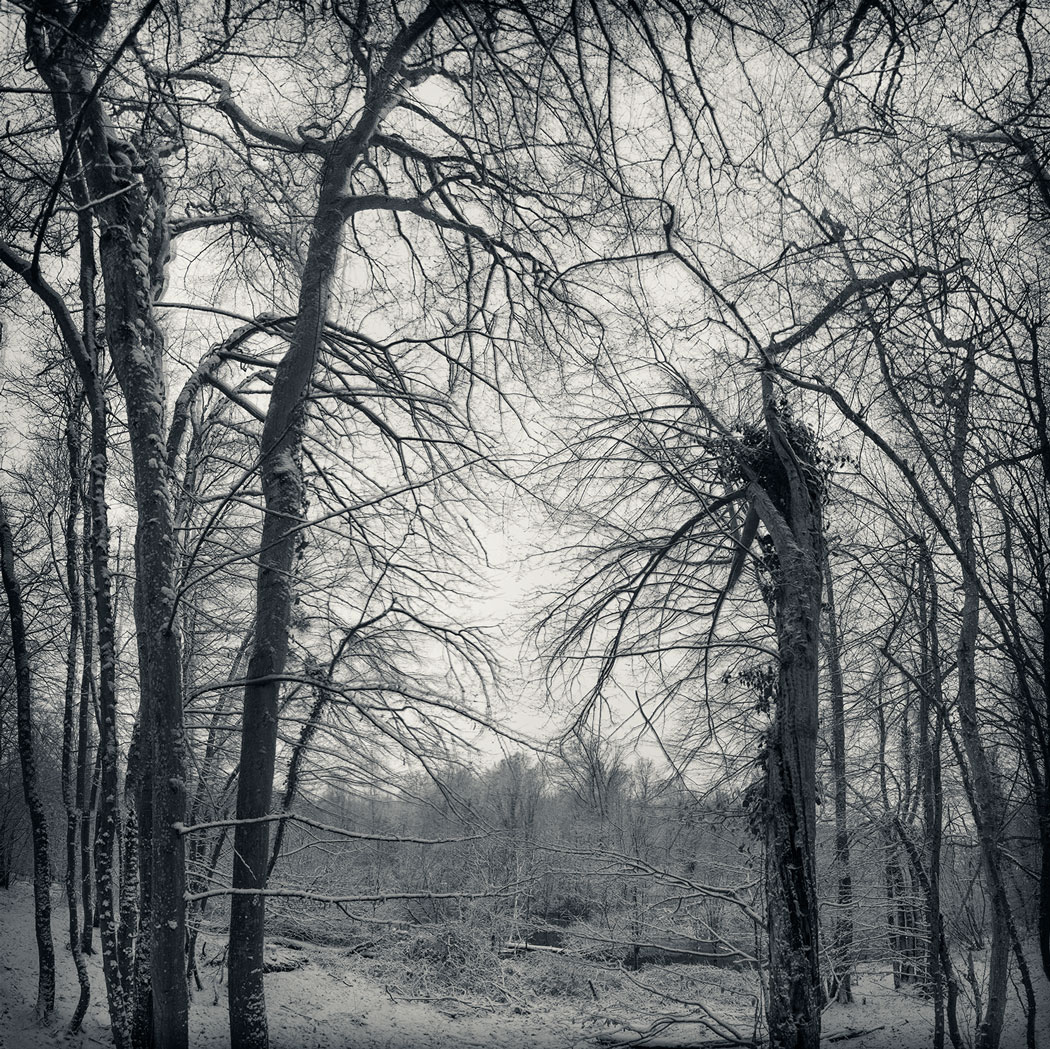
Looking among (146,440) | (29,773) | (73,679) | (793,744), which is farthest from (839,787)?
(73,679)

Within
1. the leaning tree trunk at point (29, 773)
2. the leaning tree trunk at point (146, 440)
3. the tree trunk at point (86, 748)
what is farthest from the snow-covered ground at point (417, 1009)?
the leaning tree trunk at point (146, 440)

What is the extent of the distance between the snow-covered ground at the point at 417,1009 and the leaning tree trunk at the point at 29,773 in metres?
0.42

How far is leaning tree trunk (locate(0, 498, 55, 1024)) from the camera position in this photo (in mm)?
8680

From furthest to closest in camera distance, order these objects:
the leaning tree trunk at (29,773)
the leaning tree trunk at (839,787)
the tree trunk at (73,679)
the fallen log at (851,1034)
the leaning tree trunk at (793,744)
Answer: the fallen log at (851,1034) < the leaning tree trunk at (839,787) < the tree trunk at (73,679) < the leaning tree trunk at (29,773) < the leaning tree trunk at (793,744)

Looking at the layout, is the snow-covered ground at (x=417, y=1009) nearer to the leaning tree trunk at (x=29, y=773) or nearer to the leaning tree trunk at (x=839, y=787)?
the leaning tree trunk at (x=29, y=773)

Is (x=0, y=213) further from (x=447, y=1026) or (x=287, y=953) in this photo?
(x=287, y=953)

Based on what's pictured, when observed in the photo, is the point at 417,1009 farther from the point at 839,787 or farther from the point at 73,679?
the point at 73,679

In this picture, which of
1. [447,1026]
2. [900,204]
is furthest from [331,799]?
[900,204]

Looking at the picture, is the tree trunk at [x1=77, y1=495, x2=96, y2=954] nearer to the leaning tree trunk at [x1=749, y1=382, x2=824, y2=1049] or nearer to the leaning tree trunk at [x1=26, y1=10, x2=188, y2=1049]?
the leaning tree trunk at [x1=26, y1=10, x2=188, y2=1049]

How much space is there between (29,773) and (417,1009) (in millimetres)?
6750

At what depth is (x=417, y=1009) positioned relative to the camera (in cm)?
1165

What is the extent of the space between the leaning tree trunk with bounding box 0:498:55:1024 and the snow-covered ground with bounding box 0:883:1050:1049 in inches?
16.6

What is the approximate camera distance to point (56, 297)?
4199 mm

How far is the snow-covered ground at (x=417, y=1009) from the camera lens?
9.16m
